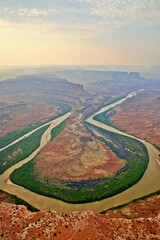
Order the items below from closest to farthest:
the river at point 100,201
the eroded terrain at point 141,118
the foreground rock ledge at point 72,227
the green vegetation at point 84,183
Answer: the foreground rock ledge at point 72,227, the river at point 100,201, the green vegetation at point 84,183, the eroded terrain at point 141,118

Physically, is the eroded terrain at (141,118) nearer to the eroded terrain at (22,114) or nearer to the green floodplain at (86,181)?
the green floodplain at (86,181)

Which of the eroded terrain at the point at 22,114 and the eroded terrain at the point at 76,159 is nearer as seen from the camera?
the eroded terrain at the point at 76,159

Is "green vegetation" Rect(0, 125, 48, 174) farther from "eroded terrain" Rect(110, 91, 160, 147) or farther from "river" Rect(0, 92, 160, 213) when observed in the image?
"eroded terrain" Rect(110, 91, 160, 147)

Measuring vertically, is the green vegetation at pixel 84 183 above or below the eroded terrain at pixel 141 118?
below

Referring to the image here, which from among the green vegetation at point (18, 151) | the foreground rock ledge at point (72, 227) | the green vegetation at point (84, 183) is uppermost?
the foreground rock ledge at point (72, 227)

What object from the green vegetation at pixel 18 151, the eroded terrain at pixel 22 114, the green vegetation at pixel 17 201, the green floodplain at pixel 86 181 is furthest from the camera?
the eroded terrain at pixel 22 114

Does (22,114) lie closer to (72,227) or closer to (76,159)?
(76,159)

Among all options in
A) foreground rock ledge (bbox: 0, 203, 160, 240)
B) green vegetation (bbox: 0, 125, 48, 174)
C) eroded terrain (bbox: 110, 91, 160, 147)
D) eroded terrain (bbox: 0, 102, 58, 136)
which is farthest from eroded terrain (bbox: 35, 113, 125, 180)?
eroded terrain (bbox: 0, 102, 58, 136)

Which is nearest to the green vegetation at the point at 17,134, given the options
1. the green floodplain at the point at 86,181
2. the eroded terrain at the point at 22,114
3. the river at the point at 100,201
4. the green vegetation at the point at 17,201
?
the eroded terrain at the point at 22,114

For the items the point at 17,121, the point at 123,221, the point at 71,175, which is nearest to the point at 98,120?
the point at 17,121
